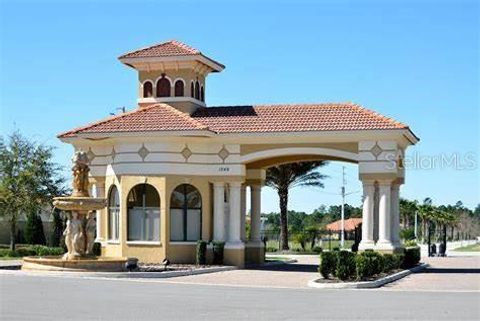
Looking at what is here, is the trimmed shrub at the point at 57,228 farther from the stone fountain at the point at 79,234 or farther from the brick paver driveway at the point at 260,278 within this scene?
the stone fountain at the point at 79,234

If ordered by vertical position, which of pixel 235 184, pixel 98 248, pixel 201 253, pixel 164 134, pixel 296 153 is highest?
pixel 164 134

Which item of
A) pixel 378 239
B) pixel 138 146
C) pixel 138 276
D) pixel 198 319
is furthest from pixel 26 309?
pixel 378 239

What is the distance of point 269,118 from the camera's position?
1435 inches

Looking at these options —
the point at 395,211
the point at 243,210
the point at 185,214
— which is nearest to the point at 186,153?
the point at 185,214

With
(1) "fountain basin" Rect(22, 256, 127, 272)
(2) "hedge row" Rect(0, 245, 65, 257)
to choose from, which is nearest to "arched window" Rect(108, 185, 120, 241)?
(2) "hedge row" Rect(0, 245, 65, 257)

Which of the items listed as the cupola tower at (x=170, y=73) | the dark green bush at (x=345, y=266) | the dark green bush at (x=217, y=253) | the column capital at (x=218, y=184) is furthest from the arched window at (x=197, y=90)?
the dark green bush at (x=345, y=266)

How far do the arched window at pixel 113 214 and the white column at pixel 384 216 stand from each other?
10541mm

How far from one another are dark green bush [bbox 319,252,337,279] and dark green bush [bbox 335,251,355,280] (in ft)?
0.60

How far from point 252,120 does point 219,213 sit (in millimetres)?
4045

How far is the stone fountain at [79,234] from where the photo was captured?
29156 millimetres

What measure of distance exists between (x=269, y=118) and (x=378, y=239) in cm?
658

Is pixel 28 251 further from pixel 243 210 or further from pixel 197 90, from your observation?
pixel 243 210

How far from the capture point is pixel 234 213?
3584 centimetres

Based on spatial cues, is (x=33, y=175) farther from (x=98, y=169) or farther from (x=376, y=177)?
(x=376, y=177)
